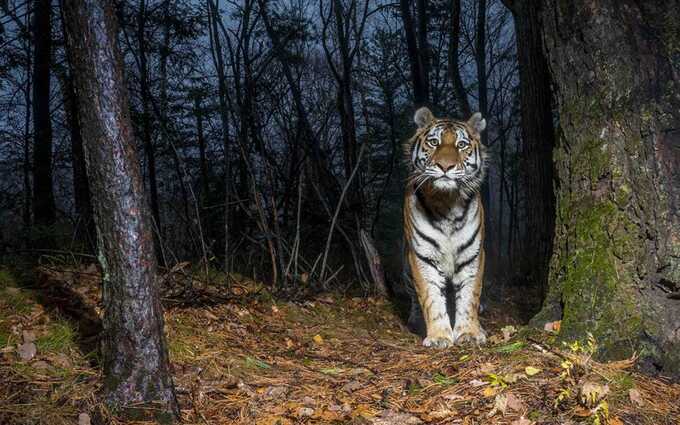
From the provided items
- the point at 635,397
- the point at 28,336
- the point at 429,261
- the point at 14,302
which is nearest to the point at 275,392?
the point at 28,336

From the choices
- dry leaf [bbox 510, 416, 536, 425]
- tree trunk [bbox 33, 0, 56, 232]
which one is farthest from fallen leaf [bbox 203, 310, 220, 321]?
tree trunk [bbox 33, 0, 56, 232]

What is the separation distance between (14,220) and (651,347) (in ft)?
31.8

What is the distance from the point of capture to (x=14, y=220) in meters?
9.23

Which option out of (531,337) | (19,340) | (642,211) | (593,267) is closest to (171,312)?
(19,340)

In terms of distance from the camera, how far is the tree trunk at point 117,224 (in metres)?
2.33

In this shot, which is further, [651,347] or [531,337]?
[531,337]

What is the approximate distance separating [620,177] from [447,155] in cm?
131

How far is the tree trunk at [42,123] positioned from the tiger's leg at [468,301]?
6.28 m

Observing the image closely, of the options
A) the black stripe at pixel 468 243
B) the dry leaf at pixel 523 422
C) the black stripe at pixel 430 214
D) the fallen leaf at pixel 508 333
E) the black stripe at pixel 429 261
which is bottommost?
the dry leaf at pixel 523 422

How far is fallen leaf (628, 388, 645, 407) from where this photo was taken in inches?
95.1

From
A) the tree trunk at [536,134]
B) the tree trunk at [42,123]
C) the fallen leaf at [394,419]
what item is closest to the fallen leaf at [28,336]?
the fallen leaf at [394,419]

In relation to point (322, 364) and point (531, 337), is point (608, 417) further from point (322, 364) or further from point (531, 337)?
point (322, 364)

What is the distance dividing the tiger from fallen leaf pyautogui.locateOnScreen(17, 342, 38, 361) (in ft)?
8.67

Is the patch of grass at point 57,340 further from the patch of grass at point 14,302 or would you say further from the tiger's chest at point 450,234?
the tiger's chest at point 450,234
